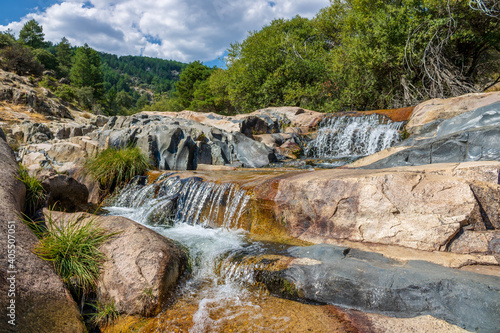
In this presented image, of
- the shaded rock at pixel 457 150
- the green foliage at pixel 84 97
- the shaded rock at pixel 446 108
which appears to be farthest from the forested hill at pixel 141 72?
the shaded rock at pixel 457 150

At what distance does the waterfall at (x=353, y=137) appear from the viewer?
10188mm

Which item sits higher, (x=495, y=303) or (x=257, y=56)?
(x=257, y=56)

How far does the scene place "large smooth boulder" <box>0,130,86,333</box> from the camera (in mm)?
2205

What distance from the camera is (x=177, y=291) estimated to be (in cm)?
315

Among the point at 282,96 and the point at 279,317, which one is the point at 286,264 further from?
the point at 282,96

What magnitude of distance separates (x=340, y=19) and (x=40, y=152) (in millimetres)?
23083

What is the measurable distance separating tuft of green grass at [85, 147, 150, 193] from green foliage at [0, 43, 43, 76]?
32644 millimetres

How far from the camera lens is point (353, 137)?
11.0 metres

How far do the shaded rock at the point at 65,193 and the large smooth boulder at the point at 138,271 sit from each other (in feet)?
8.01

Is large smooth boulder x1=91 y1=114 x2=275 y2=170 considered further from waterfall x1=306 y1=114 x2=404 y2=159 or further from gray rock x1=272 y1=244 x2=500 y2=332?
gray rock x1=272 y1=244 x2=500 y2=332

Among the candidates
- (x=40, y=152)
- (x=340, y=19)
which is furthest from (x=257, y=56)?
(x=40, y=152)

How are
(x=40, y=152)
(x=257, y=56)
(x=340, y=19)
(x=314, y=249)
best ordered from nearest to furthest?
(x=314, y=249) → (x=40, y=152) → (x=257, y=56) → (x=340, y=19)

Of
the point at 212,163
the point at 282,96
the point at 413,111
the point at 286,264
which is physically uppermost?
the point at 282,96

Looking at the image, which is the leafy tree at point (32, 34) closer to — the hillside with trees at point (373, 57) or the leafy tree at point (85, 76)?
the leafy tree at point (85, 76)
